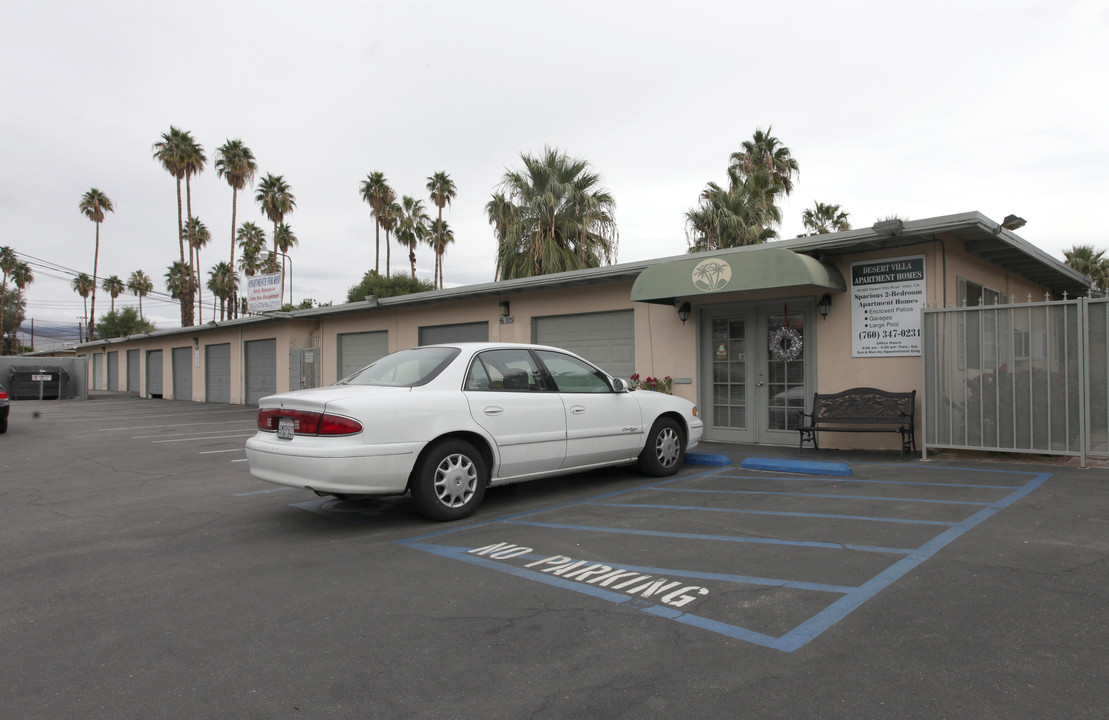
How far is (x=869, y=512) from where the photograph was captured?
5.86 metres

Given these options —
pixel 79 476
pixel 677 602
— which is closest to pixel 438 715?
pixel 677 602

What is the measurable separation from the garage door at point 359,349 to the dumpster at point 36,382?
1754 centimetres

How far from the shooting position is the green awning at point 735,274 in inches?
346

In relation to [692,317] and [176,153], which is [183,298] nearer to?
[176,153]

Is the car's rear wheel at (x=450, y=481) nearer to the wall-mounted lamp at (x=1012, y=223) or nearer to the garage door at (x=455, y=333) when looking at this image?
the wall-mounted lamp at (x=1012, y=223)

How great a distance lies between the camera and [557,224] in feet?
70.4

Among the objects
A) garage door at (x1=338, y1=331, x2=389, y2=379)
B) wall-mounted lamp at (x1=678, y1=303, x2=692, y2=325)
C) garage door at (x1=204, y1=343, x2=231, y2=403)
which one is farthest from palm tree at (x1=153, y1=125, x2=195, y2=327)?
wall-mounted lamp at (x1=678, y1=303, x2=692, y2=325)

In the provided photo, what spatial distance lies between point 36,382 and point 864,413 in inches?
1274

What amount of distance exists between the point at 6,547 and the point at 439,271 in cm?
4002

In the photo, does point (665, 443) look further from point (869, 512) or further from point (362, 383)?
point (362, 383)

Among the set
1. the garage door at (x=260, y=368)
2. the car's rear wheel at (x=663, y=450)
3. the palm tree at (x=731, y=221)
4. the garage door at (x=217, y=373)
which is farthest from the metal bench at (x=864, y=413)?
the garage door at (x=217, y=373)

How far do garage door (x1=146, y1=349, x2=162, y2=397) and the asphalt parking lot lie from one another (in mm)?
28432

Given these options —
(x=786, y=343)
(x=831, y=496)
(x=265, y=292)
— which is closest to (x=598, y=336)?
(x=786, y=343)

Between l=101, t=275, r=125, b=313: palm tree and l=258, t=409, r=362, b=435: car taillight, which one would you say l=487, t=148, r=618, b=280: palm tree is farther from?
l=101, t=275, r=125, b=313: palm tree
